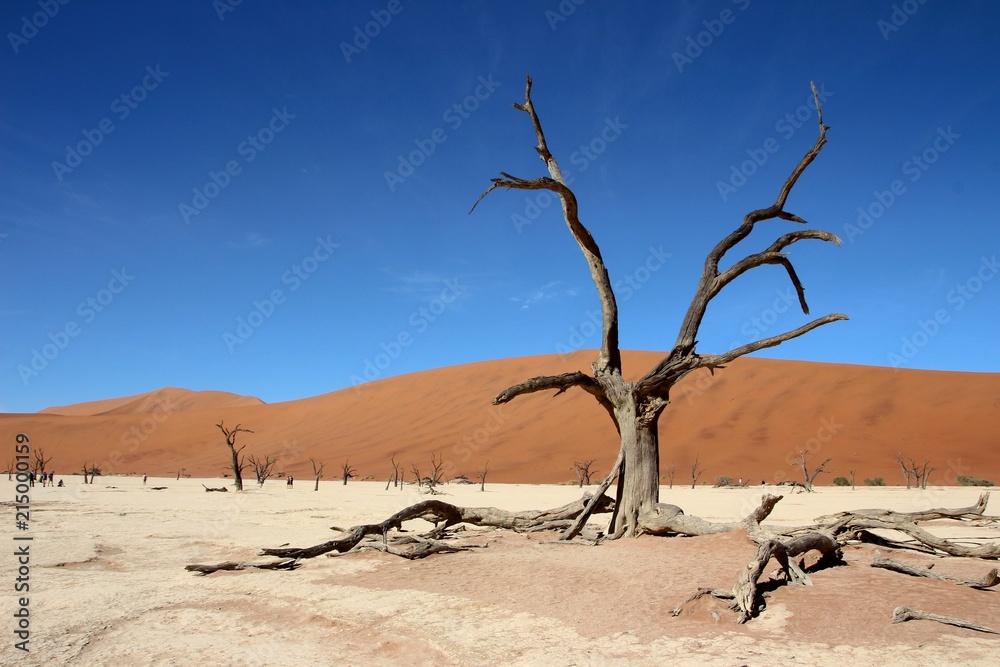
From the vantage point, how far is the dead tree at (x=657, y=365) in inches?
292

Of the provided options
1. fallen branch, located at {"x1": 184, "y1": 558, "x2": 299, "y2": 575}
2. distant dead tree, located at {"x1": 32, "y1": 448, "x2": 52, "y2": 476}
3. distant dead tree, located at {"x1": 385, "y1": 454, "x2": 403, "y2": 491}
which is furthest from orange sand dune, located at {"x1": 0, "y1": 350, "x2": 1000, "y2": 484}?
fallen branch, located at {"x1": 184, "y1": 558, "x2": 299, "y2": 575}

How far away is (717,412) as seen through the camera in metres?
43.8

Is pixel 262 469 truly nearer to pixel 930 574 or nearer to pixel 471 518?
pixel 471 518

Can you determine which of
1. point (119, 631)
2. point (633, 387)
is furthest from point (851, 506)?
point (119, 631)

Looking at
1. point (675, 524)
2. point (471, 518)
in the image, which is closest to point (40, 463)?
point (471, 518)

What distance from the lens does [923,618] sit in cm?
377

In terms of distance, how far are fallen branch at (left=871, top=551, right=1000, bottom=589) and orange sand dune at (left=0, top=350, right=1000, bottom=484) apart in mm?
28205

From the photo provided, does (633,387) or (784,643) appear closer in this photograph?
(784,643)

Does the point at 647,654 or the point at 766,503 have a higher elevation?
the point at 766,503

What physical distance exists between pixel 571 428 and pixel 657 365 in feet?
127

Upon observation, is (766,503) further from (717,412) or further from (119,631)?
(717,412)

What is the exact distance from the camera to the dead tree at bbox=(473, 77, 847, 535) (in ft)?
24.4

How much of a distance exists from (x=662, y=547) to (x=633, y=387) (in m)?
2.04

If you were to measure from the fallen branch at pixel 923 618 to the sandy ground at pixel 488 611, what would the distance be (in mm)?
46
